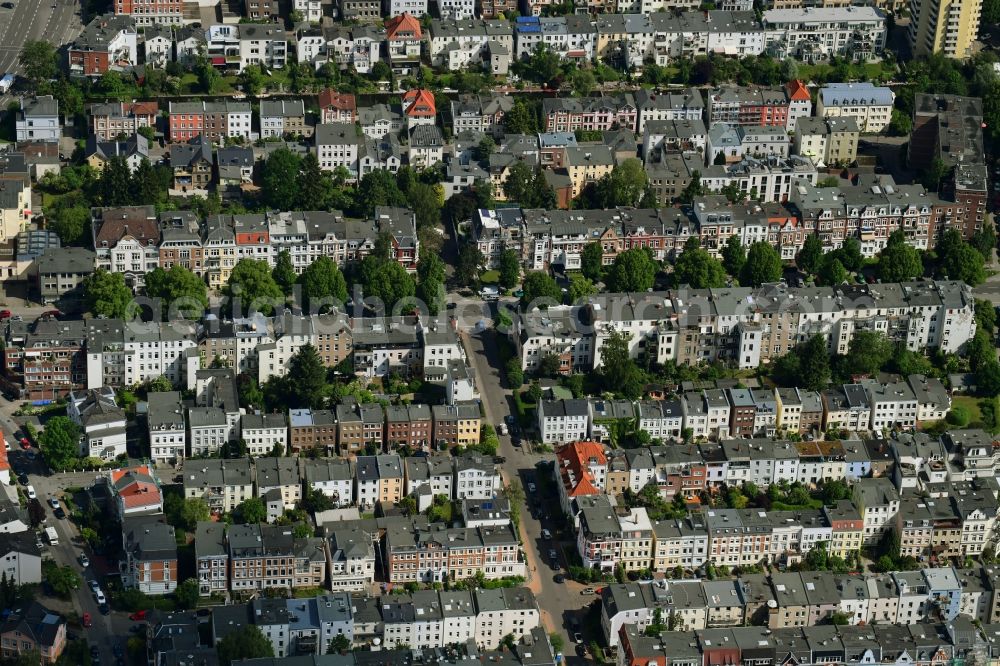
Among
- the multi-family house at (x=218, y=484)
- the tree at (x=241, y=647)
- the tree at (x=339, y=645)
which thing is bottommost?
the tree at (x=339, y=645)

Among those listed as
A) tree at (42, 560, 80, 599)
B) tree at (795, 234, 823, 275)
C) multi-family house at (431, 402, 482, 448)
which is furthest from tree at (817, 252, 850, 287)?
tree at (42, 560, 80, 599)

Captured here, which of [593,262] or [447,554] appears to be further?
[593,262]

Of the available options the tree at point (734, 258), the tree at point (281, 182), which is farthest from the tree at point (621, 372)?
the tree at point (281, 182)

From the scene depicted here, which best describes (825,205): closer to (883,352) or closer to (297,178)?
(883,352)

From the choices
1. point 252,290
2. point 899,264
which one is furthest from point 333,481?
point 899,264

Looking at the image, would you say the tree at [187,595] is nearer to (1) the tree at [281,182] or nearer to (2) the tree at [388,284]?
(2) the tree at [388,284]

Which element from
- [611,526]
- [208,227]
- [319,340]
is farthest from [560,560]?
[208,227]

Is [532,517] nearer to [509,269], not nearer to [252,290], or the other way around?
[509,269]
